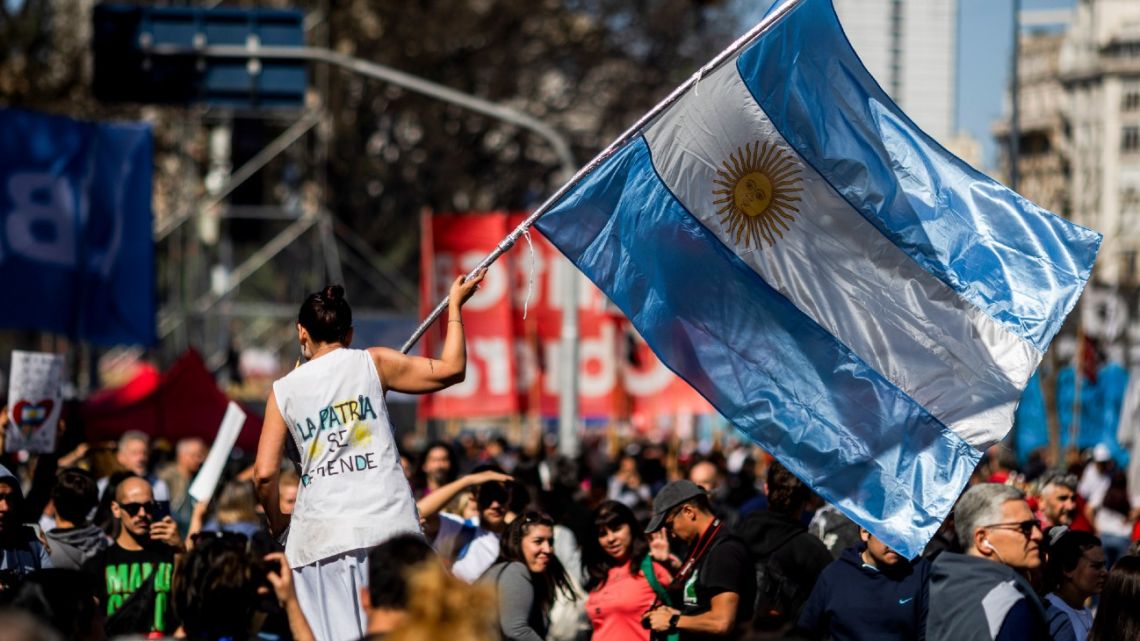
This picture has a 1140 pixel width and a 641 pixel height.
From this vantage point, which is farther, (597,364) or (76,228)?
(597,364)

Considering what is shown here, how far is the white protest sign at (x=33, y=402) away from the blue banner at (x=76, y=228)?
711 cm

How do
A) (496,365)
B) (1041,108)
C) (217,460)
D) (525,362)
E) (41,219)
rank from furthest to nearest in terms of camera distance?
(1041,108) < (525,362) < (496,365) < (41,219) < (217,460)

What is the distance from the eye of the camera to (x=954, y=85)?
175 meters

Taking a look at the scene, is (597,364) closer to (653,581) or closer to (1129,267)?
(653,581)

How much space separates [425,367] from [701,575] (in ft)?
6.53

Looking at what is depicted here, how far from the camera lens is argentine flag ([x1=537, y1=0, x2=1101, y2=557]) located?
7582mm

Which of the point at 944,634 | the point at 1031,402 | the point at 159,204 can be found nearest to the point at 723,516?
the point at 944,634

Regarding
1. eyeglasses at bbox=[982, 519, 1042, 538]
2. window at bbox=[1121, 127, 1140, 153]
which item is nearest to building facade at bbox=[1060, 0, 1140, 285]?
window at bbox=[1121, 127, 1140, 153]

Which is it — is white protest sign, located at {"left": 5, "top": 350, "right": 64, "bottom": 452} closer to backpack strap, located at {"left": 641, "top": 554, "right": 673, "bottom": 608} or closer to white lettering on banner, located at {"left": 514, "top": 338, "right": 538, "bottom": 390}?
backpack strap, located at {"left": 641, "top": 554, "right": 673, "bottom": 608}

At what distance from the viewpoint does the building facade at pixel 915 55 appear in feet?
560

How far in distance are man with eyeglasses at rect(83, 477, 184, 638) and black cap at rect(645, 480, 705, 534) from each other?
6.92 ft

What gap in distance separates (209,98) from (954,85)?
160707 mm

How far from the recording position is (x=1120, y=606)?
6391 mm

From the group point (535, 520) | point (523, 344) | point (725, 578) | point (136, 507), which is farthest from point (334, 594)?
point (523, 344)
